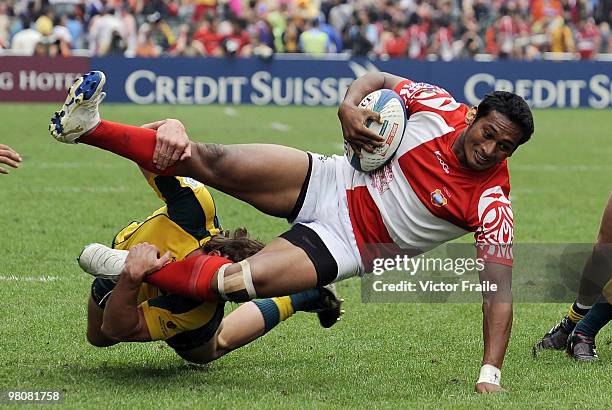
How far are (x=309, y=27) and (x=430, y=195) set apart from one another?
20.5 m

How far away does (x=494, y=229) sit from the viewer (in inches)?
221

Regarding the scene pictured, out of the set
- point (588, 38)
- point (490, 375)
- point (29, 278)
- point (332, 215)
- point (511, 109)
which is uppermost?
point (511, 109)

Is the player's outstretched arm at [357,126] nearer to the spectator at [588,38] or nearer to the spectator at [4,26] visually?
the spectator at [4,26]

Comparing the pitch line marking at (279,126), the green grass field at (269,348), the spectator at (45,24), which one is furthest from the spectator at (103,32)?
the green grass field at (269,348)

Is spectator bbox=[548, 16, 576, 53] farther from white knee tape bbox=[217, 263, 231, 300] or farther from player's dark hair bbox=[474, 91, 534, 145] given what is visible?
white knee tape bbox=[217, 263, 231, 300]

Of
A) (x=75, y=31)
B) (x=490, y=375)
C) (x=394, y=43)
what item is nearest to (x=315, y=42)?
(x=394, y=43)

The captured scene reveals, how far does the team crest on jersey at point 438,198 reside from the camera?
5.75 metres

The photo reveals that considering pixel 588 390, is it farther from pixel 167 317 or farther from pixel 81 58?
pixel 81 58

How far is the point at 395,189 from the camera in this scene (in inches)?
231

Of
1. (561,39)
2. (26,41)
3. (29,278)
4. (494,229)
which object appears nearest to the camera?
(494,229)

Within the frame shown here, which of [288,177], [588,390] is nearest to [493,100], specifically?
[288,177]

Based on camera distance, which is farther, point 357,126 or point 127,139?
point 357,126

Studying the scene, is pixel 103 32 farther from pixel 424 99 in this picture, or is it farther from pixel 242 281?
pixel 242 281

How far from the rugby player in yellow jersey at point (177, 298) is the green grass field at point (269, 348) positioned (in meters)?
0.19
